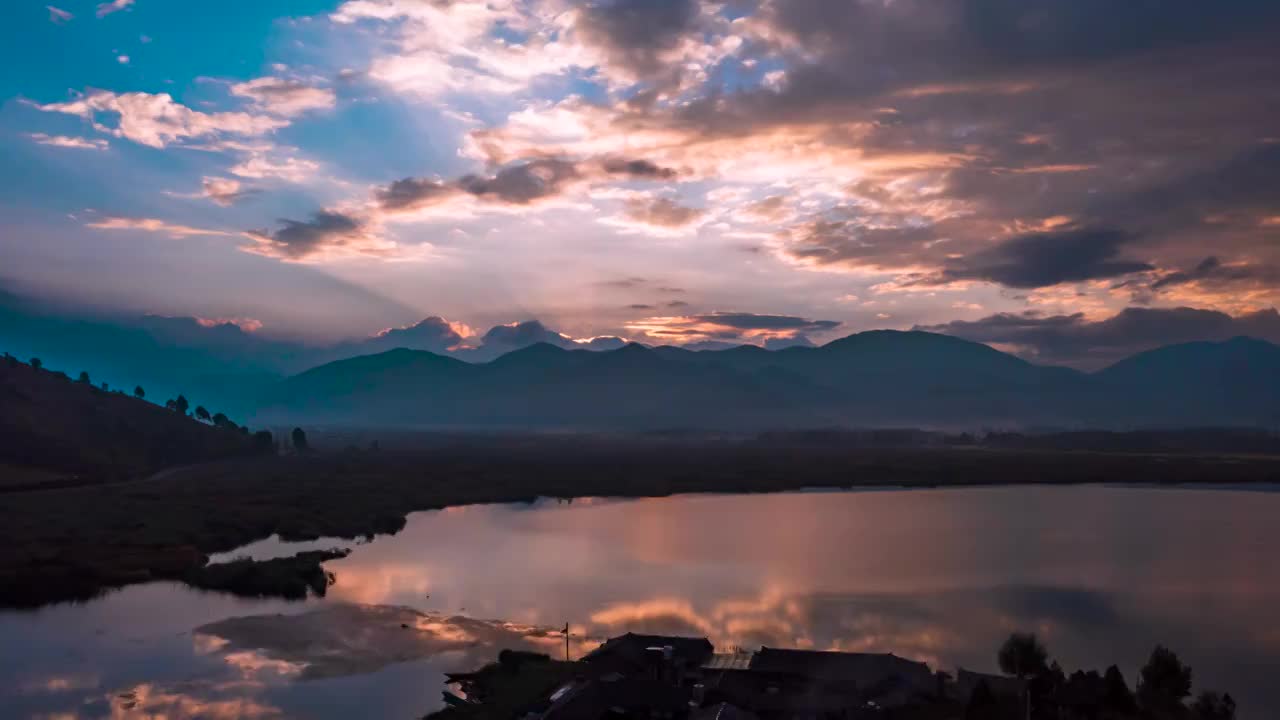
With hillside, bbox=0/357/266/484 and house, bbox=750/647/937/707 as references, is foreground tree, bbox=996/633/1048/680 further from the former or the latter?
hillside, bbox=0/357/266/484

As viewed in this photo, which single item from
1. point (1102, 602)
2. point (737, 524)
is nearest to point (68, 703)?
point (1102, 602)

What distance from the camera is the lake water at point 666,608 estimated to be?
27859mm

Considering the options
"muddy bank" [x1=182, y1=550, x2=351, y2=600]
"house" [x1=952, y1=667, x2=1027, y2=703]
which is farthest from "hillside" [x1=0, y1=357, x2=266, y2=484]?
"house" [x1=952, y1=667, x2=1027, y2=703]

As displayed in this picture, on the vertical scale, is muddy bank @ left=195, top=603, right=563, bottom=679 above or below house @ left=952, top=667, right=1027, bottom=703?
below

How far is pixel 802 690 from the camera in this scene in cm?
2423

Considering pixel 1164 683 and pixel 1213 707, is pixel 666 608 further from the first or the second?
pixel 1213 707

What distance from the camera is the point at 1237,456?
141375mm

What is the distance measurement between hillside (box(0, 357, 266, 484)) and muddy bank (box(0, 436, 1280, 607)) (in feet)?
22.9

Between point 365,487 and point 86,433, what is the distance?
39.1 metres

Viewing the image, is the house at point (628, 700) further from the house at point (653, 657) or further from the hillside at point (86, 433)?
the hillside at point (86, 433)

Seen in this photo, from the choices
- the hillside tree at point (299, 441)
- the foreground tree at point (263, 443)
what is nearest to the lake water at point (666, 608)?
the foreground tree at point (263, 443)

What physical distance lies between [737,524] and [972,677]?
41.7 meters

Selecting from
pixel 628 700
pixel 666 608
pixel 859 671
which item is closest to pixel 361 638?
pixel 666 608

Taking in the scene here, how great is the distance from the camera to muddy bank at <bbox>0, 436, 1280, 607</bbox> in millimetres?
46062
